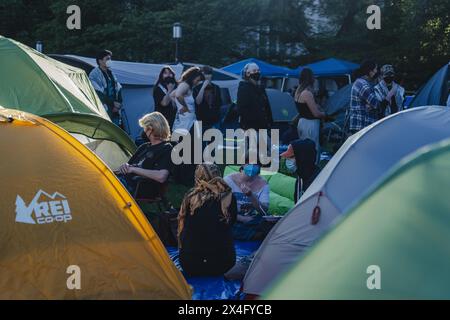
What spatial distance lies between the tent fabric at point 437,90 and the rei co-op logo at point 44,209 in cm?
1101

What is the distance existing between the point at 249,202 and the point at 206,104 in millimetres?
3393

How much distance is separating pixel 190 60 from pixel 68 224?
2134 cm

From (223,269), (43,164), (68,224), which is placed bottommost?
(223,269)

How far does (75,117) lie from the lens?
28.1ft

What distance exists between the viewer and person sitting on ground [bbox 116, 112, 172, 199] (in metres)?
7.48

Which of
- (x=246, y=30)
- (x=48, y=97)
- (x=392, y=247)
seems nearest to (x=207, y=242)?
(x=392, y=247)

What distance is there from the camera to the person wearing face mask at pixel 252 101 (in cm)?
973

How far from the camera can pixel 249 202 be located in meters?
7.55

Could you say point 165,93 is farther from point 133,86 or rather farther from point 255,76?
point 133,86

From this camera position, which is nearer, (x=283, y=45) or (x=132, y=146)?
(x=132, y=146)

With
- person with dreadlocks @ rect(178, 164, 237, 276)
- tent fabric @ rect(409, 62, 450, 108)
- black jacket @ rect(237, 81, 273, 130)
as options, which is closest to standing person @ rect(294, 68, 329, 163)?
black jacket @ rect(237, 81, 273, 130)
